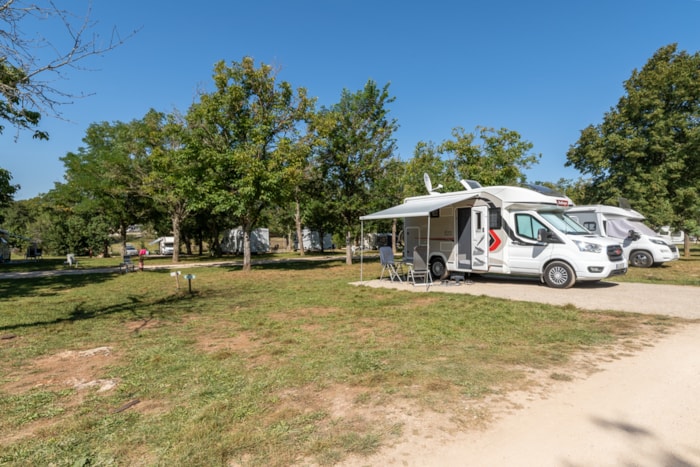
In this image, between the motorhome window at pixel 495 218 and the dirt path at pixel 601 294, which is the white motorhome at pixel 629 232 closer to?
the dirt path at pixel 601 294

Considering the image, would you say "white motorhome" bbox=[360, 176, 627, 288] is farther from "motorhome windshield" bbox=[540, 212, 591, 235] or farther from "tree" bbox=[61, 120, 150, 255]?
"tree" bbox=[61, 120, 150, 255]

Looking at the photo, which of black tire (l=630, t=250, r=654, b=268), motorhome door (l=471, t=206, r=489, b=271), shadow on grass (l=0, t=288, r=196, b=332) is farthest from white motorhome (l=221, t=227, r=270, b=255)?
black tire (l=630, t=250, r=654, b=268)

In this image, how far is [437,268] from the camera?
1229 cm

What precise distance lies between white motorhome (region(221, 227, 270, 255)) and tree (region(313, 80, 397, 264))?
20.7 meters

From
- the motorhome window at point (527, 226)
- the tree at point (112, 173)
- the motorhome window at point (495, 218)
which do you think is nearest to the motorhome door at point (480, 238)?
the motorhome window at point (495, 218)

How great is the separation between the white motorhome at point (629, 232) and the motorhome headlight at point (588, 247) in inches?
243

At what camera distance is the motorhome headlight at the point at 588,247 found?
9491 mm

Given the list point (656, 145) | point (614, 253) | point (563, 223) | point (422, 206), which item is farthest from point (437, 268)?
point (656, 145)

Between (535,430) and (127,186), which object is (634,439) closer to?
Answer: (535,430)

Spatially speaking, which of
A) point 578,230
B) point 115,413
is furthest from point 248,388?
point 578,230

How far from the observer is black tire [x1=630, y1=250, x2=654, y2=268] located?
15.2m

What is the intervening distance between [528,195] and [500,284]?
9.44 feet

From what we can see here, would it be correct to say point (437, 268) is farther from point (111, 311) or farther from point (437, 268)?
point (111, 311)

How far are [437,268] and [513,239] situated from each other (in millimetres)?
2705
